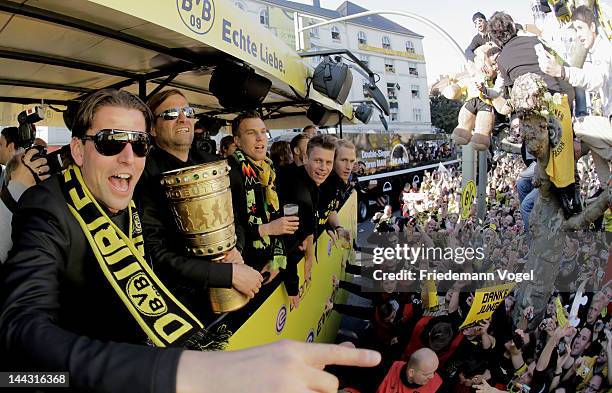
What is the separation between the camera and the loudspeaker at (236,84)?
302 centimetres

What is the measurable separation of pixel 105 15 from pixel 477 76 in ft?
12.5

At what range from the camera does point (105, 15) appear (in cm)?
211

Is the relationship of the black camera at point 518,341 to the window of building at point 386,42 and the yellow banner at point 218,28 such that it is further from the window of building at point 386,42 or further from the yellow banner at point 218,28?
the window of building at point 386,42

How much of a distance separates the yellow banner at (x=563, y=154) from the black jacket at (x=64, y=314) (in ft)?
11.8

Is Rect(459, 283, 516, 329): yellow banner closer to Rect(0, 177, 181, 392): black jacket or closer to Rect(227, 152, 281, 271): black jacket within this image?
Rect(227, 152, 281, 271): black jacket

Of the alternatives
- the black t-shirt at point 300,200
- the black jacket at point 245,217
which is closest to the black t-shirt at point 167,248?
the black jacket at point 245,217

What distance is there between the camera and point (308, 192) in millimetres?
3002

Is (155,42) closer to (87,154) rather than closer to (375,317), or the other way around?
(87,154)

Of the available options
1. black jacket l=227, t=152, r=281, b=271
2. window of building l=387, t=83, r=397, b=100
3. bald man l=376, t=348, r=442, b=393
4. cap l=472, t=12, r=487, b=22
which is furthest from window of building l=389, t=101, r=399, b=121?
black jacket l=227, t=152, r=281, b=271

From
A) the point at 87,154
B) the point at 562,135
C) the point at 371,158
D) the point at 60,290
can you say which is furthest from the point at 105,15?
the point at 371,158

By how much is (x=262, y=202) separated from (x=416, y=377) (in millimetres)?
1652

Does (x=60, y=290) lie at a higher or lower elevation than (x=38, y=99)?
lower

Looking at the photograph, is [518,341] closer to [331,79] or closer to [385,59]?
[331,79]

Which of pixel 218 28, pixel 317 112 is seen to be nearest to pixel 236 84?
pixel 218 28
